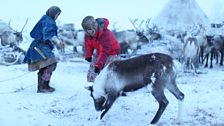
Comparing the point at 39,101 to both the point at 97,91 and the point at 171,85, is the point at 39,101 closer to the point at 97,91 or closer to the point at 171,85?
the point at 97,91

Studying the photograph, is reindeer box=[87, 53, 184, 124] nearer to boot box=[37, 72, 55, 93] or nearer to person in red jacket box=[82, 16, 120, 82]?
person in red jacket box=[82, 16, 120, 82]

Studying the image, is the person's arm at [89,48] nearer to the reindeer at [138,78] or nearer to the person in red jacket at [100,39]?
the person in red jacket at [100,39]

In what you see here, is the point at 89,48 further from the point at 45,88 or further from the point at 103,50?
the point at 45,88

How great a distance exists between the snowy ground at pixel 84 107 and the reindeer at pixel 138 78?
0.83 ft

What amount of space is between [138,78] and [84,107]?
129cm

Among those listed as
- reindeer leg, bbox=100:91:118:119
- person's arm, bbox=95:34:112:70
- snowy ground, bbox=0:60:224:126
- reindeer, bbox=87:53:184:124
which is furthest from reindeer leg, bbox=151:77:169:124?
person's arm, bbox=95:34:112:70

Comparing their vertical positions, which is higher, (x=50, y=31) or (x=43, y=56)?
(x=50, y=31)

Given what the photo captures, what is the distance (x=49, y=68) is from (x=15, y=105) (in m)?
1.09

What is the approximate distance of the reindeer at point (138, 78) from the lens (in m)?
5.14

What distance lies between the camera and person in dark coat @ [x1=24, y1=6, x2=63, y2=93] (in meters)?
6.58

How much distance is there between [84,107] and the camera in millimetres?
6059

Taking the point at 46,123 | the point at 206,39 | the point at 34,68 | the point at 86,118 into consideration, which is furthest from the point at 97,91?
the point at 206,39

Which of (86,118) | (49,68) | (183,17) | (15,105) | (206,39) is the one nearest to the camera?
(86,118)

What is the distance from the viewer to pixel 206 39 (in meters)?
14.7
